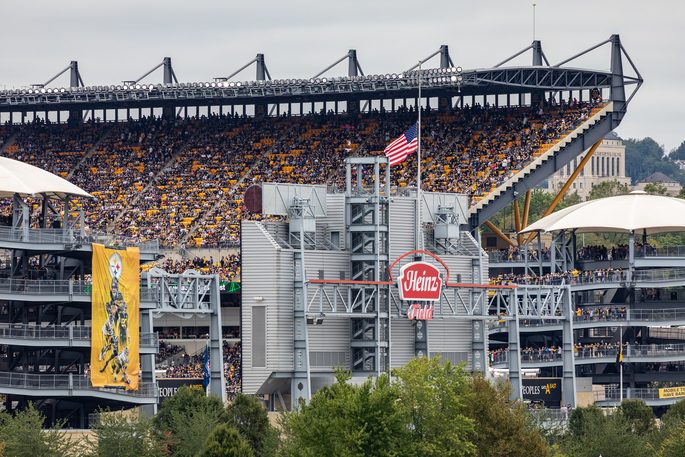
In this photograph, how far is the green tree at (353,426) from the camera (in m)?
87.1

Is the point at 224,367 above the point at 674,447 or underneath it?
above

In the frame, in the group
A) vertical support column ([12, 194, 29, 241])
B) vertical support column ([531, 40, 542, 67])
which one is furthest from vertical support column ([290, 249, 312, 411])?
vertical support column ([531, 40, 542, 67])

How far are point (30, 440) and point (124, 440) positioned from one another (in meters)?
4.46

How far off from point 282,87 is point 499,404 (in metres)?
67.5

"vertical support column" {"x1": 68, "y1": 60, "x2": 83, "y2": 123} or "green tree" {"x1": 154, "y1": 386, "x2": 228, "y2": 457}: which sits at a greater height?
"vertical support column" {"x1": 68, "y1": 60, "x2": 83, "y2": 123}

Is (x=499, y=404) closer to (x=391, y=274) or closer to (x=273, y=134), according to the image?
(x=391, y=274)

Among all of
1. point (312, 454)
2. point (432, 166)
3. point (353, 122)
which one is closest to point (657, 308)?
point (432, 166)

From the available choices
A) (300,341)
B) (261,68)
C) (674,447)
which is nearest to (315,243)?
(300,341)

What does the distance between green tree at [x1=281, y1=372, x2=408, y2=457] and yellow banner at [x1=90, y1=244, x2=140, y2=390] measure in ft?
77.5

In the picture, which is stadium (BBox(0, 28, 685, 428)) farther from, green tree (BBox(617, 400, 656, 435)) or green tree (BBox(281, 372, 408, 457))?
green tree (BBox(281, 372, 408, 457))

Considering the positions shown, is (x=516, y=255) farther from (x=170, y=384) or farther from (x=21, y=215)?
(x=21, y=215)

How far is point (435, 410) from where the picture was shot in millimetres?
92438

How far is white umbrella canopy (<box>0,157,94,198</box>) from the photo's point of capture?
111m

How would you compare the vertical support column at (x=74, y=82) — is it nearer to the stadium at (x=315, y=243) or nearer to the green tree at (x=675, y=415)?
the stadium at (x=315, y=243)
